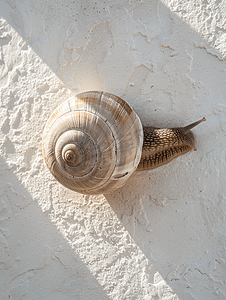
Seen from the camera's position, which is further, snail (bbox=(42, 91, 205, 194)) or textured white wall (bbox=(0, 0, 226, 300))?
textured white wall (bbox=(0, 0, 226, 300))

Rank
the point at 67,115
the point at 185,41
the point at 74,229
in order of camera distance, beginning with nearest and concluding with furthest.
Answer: the point at 67,115 < the point at 185,41 < the point at 74,229

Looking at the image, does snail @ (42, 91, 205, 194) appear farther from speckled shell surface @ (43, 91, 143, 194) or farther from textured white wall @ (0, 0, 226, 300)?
textured white wall @ (0, 0, 226, 300)

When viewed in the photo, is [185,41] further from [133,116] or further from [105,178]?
[105,178]

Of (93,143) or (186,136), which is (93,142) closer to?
(93,143)

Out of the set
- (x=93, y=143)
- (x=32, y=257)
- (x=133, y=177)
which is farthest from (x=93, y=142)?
(x=32, y=257)

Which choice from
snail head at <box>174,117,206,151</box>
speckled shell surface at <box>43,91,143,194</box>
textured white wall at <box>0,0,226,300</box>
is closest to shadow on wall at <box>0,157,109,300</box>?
textured white wall at <box>0,0,226,300</box>

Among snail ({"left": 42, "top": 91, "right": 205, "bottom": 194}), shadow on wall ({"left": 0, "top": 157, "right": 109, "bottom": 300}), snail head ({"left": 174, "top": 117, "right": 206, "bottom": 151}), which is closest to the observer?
snail ({"left": 42, "top": 91, "right": 205, "bottom": 194})

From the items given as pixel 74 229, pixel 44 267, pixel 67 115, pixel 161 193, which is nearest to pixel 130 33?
pixel 67 115
